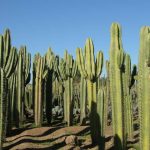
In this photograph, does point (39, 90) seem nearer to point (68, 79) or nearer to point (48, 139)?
point (68, 79)

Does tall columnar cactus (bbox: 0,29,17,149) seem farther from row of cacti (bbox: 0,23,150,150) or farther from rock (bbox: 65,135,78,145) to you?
rock (bbox: 65,135,78,145)

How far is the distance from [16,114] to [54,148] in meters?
4.89

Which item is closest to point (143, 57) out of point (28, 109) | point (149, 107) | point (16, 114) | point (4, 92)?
point (149, 107)

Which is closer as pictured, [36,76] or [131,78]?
[131,78]

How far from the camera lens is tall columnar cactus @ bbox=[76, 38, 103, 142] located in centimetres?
1330

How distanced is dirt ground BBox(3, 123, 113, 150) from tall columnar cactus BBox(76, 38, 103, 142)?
34.6 inches

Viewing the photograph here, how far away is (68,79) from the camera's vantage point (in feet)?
63.0

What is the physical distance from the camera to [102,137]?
12656 mm

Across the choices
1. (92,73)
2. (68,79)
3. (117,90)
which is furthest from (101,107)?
(68,79)

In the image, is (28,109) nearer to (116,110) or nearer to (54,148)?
(54,148)

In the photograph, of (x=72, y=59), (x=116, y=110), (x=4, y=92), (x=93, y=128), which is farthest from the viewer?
(x=72, y=59)

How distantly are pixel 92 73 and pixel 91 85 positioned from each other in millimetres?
415

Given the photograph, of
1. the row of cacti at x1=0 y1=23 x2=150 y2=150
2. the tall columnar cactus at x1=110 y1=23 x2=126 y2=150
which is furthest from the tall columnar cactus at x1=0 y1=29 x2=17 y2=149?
the tall columnar cactus at x1=110 y1=23 x2=126 y2=150

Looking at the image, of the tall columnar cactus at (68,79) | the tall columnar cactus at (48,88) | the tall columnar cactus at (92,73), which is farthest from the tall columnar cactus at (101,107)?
the tall columnar cactus at (48,88)
